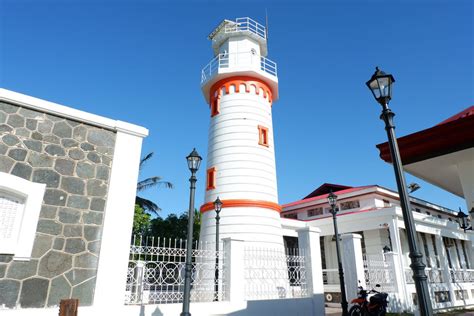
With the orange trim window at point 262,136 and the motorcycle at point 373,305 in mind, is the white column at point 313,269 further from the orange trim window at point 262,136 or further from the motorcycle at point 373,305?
the orange trim window at point 262,136

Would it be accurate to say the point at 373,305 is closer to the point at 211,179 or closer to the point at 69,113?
the point at 211,179

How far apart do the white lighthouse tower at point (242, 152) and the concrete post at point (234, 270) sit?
4447mm

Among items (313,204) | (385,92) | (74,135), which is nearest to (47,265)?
(74,135)

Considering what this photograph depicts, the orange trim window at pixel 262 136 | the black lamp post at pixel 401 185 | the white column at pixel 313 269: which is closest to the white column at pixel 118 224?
the black lamp post at pixel 401 185

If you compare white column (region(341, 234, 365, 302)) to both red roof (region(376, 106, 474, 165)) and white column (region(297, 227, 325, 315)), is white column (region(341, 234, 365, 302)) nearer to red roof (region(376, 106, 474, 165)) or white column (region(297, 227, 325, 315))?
white column (region(297, 227, 325, 315))

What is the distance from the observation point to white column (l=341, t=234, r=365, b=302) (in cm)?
977

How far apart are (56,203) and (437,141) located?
7.22 m

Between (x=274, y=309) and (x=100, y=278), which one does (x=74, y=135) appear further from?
(x=274, y=309)

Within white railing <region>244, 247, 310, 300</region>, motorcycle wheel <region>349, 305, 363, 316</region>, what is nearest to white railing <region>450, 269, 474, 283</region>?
motorcycle wheel <region>349, 305, 363, 316</region>

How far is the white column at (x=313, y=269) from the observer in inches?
326

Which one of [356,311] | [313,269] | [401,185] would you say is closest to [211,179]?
[313,269]

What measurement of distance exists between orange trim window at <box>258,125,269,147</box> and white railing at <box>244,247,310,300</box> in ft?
19.0

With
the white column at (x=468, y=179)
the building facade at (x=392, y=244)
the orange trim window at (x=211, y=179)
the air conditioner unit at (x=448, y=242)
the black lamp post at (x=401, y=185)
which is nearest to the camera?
the black lamp post at (x=401, y=185)

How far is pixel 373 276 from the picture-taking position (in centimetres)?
1103
